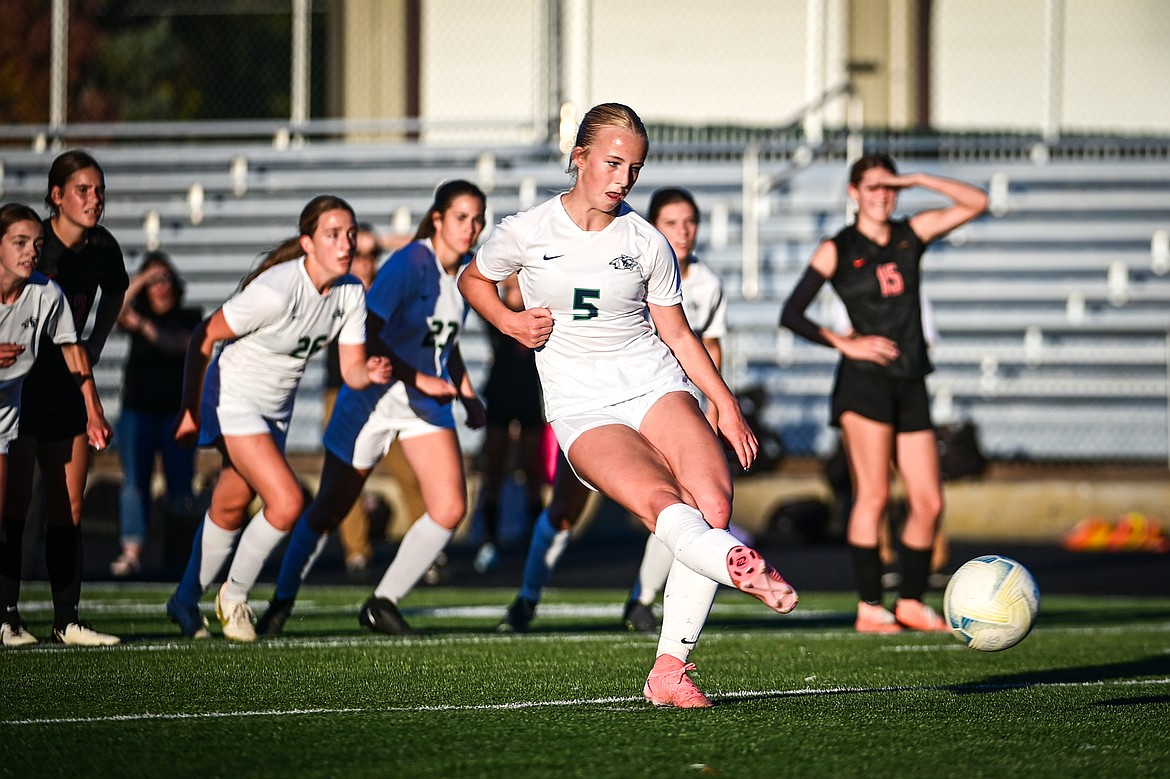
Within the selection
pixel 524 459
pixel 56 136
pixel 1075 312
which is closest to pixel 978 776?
pixel 524 459

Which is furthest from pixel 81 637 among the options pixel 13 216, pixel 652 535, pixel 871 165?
pixel 871 165

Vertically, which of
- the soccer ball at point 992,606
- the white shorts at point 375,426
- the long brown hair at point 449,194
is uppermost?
the long brown hair at point 449,194

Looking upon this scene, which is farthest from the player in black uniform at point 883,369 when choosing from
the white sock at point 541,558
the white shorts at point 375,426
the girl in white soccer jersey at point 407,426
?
the white shorts at point 375,426

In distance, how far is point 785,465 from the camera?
50.4ft

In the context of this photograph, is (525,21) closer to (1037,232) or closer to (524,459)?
(1037,232)

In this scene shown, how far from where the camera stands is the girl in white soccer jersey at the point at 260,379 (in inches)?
266

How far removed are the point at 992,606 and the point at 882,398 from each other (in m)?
2.40

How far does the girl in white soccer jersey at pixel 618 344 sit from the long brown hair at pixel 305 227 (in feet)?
5.44

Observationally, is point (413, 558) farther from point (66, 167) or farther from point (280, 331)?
point (66, 167)

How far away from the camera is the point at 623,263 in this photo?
16.8ft

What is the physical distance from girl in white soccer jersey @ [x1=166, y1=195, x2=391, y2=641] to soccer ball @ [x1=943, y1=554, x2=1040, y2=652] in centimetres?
268

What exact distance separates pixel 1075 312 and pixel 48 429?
1223cm

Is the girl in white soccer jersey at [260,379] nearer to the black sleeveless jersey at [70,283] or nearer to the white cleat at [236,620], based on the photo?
the white cleat at [236,620]

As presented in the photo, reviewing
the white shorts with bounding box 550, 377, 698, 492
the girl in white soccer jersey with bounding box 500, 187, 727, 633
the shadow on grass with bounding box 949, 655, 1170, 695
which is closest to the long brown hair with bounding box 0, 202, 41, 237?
the white shorts with bounding box 550, 377, 698, 492
